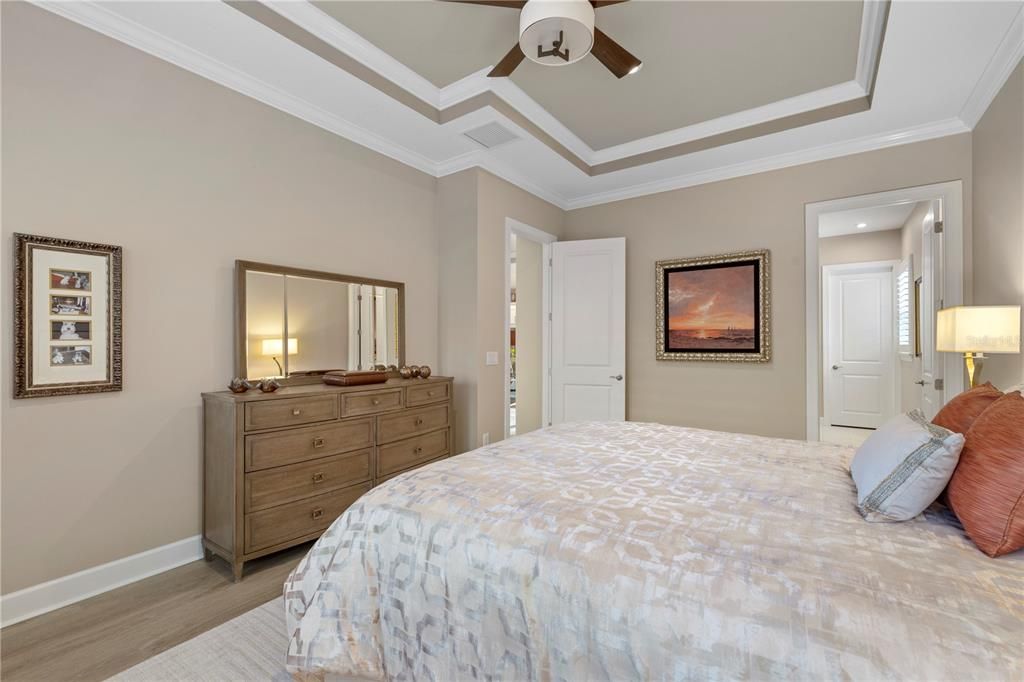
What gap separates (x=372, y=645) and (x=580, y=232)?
4314 mm

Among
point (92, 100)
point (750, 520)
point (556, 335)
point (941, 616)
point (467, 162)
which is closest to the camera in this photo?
point (941, 616)

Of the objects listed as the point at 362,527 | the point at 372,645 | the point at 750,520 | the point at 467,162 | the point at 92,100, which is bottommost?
the point at 372,645

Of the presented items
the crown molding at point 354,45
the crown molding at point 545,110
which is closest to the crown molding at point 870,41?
the crown molding at point 545,110

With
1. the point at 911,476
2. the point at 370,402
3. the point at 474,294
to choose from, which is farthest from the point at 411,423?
the point at 911,476

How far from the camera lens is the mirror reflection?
9.07 ft

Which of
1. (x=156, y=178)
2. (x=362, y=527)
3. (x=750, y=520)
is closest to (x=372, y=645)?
(x=362, y=527)

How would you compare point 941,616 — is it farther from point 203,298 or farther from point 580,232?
point 580,232

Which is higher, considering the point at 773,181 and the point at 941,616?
the point at 773,181

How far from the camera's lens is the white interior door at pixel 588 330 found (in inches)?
173

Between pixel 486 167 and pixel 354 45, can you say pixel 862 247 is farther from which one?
pixel 354 45

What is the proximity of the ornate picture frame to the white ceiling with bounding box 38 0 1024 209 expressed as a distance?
114 cm

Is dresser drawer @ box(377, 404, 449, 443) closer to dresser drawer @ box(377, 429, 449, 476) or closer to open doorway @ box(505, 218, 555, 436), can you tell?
dresser drawer @ box(377, 429, 449, 476)

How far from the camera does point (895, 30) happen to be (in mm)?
2254

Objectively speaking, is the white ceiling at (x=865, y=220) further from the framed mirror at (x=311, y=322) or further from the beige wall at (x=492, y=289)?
the framed mirror at (x=311, y=322)
